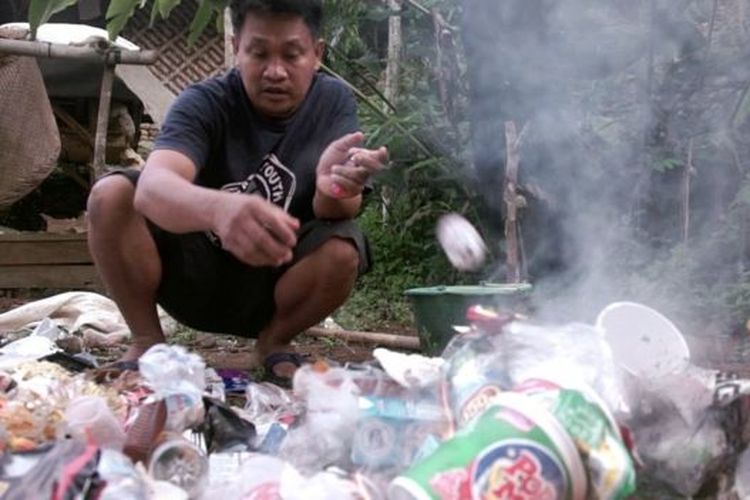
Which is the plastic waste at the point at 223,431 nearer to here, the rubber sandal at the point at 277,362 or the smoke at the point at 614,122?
the rubber sandal at the point at 277,362

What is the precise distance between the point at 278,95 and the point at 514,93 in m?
1.64

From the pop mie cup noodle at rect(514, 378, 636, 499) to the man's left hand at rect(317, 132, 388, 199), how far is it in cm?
107

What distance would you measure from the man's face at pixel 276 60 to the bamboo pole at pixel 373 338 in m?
1.10

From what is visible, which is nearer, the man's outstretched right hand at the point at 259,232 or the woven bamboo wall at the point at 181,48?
the man's outstretched right hand at the point at 259,232

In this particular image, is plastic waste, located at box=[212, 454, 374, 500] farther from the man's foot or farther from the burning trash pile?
the man's foot

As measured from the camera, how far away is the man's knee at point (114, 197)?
2969mm

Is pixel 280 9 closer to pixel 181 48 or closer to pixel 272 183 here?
pixel 272 183

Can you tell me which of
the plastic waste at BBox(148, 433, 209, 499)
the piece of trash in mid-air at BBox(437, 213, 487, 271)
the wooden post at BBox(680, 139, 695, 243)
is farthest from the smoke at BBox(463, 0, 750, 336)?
the plastic waste at BBox(148, 433, 209, 499)

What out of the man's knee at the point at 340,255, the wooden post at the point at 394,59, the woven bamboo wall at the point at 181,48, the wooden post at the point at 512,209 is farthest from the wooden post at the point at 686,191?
the woven bamboo wall at the point at 181,48

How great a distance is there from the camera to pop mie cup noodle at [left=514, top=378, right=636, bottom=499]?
137 centimetres

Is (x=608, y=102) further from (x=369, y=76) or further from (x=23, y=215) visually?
(x=23, y=215)

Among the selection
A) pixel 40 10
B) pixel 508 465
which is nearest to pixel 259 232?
pixel 508 465

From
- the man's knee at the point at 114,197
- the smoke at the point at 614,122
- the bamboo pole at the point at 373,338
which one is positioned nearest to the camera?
the man's knee at the point at 114,197

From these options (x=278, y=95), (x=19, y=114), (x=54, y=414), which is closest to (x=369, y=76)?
(x=19, y=114)
